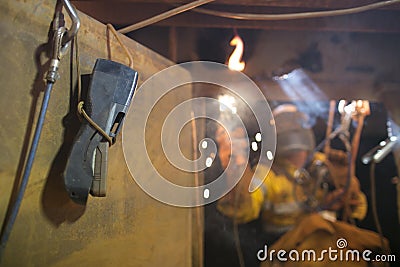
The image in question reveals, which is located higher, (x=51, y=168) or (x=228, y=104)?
(x=228, y=104)

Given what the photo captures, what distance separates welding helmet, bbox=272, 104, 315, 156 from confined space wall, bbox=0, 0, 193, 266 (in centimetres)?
103

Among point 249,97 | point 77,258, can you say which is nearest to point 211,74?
point 249,97

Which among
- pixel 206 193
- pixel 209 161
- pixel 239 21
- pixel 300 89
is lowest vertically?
pixel 206 193

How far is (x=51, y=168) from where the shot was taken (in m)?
0.50

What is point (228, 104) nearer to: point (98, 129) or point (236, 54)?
point (236, 54)

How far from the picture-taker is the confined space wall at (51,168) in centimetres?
45

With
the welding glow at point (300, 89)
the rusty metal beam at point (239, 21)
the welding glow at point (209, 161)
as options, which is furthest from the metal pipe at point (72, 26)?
the welding glow at point (300, 89)

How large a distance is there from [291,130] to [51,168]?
4.41 ft

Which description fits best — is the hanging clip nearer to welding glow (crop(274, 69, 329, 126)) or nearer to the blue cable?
the blue cable

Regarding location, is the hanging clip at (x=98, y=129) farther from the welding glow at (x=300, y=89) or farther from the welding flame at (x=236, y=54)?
the welding glow at (x=300, y=89)

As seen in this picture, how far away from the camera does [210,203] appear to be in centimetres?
109

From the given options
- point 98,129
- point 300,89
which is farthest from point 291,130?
point 98,129

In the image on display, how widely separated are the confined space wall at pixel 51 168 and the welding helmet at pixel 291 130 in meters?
1.03

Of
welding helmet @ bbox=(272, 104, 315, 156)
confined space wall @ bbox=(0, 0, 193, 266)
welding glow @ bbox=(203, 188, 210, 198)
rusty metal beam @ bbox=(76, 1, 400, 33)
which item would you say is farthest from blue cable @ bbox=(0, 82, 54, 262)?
welding helmet @ bbox=(272, 104, 315, 156)
